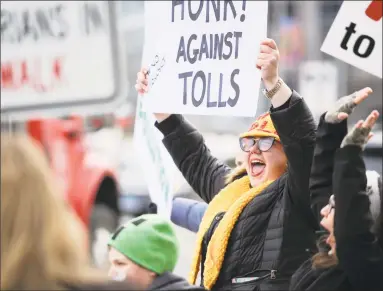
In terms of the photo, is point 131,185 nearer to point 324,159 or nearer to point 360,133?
point 324,159

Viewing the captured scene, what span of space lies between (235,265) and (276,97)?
0.69 m

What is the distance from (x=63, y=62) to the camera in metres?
5.66

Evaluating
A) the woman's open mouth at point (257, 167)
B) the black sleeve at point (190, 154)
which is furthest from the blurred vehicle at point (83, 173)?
the woman's open mouth at point (257, 167)

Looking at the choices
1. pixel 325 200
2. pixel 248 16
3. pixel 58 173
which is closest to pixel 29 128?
pixel 58 173

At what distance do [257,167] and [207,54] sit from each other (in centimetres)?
58

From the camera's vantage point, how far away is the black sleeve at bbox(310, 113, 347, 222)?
437 centimetres

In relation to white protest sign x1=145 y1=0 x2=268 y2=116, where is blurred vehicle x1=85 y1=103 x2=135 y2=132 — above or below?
below

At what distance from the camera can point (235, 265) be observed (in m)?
4.86

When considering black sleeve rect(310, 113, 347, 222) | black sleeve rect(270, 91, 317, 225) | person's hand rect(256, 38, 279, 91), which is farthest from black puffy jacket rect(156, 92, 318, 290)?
black sleeve rect(310, 113, 347, 222)

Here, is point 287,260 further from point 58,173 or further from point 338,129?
point 58,173

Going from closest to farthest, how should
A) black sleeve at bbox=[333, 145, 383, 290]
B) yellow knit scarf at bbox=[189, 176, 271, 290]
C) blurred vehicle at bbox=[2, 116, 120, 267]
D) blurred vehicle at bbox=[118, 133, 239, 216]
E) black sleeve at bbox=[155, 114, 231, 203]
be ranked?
black sleeve at bbox=[333, 145, 383, 290], yellow knit scarf at bbox=[189, 176, 271, 290], black sleeve at bbox=[155, 114, 231, 203], blurred vehicle at bbox=[2, 116, 120, 267], blurred vehicle at bbox=[118, 133, 239, 216]

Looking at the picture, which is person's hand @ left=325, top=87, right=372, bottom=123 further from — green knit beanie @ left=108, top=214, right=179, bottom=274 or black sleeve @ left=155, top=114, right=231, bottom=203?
black sleeve @ left=155, top=114, right=231, bottom=203

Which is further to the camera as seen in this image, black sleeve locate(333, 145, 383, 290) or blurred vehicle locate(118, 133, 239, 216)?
blurred vehicle locate(118, 133, 239, 216)

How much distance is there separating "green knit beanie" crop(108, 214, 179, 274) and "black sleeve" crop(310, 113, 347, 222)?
0.55 meters
